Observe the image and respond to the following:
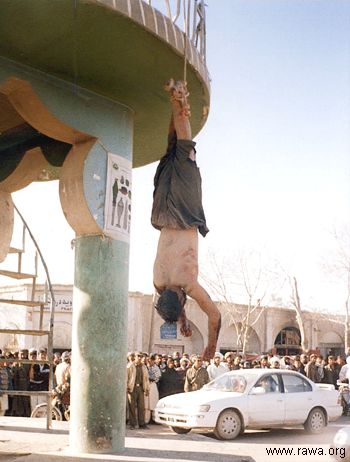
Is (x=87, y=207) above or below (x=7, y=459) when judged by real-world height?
above

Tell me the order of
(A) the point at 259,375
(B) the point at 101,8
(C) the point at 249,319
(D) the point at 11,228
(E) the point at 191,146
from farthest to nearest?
(C) the point at 249,319 → (A) the point at 259,375 → (D) the point at 11,228 → (B) the point at 101,8 → (E) the point at 191,146

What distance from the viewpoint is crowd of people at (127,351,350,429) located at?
50.3ft

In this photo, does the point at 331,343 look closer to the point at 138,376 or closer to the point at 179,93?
the point at 138,376

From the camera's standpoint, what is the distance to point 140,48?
290 inches

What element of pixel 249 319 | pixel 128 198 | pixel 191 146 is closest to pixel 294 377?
pixel 128 198

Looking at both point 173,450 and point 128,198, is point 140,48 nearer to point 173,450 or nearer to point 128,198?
point 128,198

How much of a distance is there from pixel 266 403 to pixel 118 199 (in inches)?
278

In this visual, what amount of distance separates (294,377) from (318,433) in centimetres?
132

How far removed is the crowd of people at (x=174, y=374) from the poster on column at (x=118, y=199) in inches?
193

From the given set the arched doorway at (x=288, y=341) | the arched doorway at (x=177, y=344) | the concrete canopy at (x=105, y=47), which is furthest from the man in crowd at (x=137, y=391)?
the arched doorway at (x=288, y=341)

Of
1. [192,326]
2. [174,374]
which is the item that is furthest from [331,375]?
[192,326]

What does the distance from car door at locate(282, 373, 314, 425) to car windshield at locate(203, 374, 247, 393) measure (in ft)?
3.39

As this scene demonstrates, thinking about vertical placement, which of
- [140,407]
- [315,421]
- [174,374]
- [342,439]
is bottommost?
[315,421]

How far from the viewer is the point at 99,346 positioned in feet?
27.5
